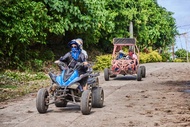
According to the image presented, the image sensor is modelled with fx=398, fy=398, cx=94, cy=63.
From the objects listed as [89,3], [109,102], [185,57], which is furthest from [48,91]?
[185,57]

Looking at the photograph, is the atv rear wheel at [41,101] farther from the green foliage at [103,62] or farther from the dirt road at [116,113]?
the green foliage at [103,62]

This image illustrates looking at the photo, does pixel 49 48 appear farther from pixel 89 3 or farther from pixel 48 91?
pixel 48 91

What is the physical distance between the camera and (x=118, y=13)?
35.1 meters

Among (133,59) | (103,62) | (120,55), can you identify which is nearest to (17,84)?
(120,55)

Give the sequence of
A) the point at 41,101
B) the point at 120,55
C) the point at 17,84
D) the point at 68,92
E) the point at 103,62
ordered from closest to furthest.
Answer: the point at 41,101
the point at 68,92
the point at 17,84
the point at 120,55
the point at 103,62

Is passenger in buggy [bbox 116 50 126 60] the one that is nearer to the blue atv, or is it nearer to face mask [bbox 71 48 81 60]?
face mask [bbox 71 48 81 60]

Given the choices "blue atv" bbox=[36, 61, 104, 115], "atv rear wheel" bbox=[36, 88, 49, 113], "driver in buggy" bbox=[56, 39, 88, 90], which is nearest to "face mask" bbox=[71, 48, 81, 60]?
"driver in buggy" bbox=[56, 39, 88, 90]

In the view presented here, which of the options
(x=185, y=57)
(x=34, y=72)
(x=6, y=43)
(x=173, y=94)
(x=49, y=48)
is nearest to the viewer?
(x=173, y=94)

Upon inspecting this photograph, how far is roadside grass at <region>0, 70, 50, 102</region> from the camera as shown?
13.1 metres

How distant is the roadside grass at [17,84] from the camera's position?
13.1 m

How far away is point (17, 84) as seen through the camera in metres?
15.6

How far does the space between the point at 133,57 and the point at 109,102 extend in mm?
7497

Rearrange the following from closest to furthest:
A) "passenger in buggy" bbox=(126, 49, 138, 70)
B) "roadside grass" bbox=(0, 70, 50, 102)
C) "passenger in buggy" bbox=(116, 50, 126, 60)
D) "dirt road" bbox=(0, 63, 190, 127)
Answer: "dirt road" bbox=(0, 63, 190, 127)
"roadside grass" bbox=(0, 70, 50, 102)
"passenger in buggy" bbox=(126, 49, 138, 70)
"passenger in buggy" bbox=(116, 50, 126, 60)

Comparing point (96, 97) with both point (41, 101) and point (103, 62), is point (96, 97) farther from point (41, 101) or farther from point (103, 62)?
point (103, 62)
